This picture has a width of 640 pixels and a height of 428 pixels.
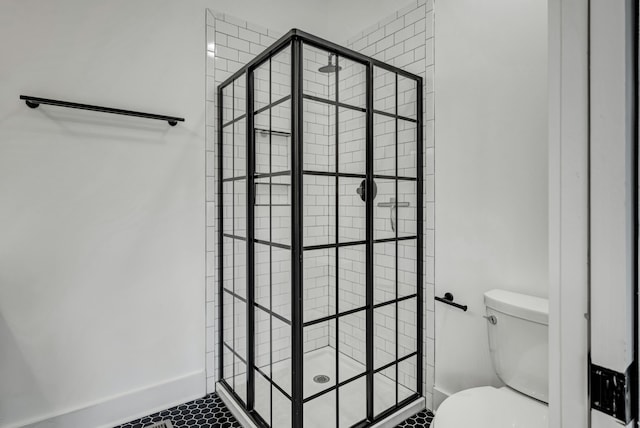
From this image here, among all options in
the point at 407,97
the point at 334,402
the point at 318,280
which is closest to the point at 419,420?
the point at 334,402

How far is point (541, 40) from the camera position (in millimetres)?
1417

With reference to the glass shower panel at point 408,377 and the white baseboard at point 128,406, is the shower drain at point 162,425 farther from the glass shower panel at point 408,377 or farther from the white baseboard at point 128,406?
the glass shower panel at point 408,377

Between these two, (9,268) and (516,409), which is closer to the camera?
(516,409)

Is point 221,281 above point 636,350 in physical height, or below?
below

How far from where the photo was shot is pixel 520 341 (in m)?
1.38

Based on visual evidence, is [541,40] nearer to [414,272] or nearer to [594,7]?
[594,7]

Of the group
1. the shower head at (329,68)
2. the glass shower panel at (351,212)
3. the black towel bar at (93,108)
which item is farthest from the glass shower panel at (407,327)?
the black towel bar at (93,108)

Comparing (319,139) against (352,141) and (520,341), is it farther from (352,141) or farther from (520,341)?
(520,341)

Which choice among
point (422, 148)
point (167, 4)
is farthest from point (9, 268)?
point (422, 148)

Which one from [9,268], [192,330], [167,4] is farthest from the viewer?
[192,330]

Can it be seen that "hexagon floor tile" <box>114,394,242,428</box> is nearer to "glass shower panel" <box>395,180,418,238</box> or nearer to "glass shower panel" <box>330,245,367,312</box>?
"glass shower panel" <box>330,245,367,312</box>

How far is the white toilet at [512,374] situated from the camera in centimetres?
123

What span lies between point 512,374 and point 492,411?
8.6 inches

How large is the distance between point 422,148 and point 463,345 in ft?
3.45
